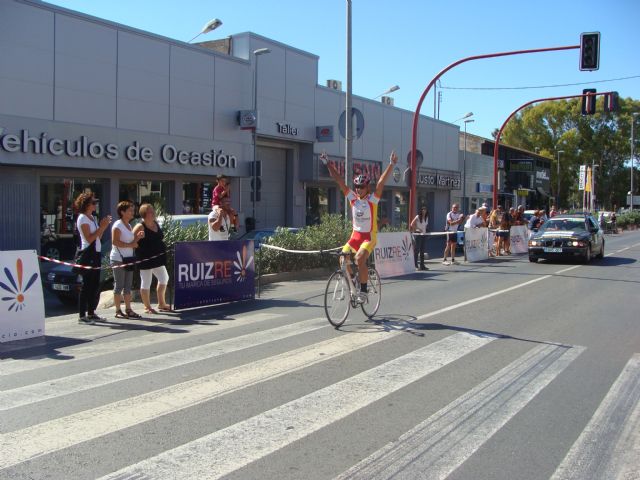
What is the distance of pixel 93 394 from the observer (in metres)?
5.42

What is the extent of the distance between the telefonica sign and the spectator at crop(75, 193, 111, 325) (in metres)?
9.19

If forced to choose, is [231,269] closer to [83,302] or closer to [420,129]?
[83,302]

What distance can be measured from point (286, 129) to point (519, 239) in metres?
10.5

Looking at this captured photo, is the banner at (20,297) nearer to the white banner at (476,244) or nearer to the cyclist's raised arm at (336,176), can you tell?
the cyclist's raised arm at (336,176)

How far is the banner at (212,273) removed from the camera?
965 cm

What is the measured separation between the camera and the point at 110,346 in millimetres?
7418

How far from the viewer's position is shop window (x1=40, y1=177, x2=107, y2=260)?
1851 cm

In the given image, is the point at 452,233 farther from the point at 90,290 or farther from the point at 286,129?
the point at 90,290

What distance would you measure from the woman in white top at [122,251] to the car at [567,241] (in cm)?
1349

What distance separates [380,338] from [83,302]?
4.44 m

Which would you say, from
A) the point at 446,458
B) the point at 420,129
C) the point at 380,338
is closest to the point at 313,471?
the point at 446,458

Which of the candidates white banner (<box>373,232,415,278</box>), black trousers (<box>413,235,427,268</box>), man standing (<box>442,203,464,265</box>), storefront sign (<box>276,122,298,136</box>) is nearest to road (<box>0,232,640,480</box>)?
white banner (<box>373,232,415,278</box>)

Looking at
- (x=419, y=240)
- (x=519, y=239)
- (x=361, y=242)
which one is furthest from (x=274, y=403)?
(x=519, y=239)

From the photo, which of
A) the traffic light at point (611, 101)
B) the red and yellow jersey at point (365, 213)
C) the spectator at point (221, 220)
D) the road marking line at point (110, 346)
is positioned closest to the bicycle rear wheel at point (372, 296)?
the red and yellow jersey at point (365, 213)
